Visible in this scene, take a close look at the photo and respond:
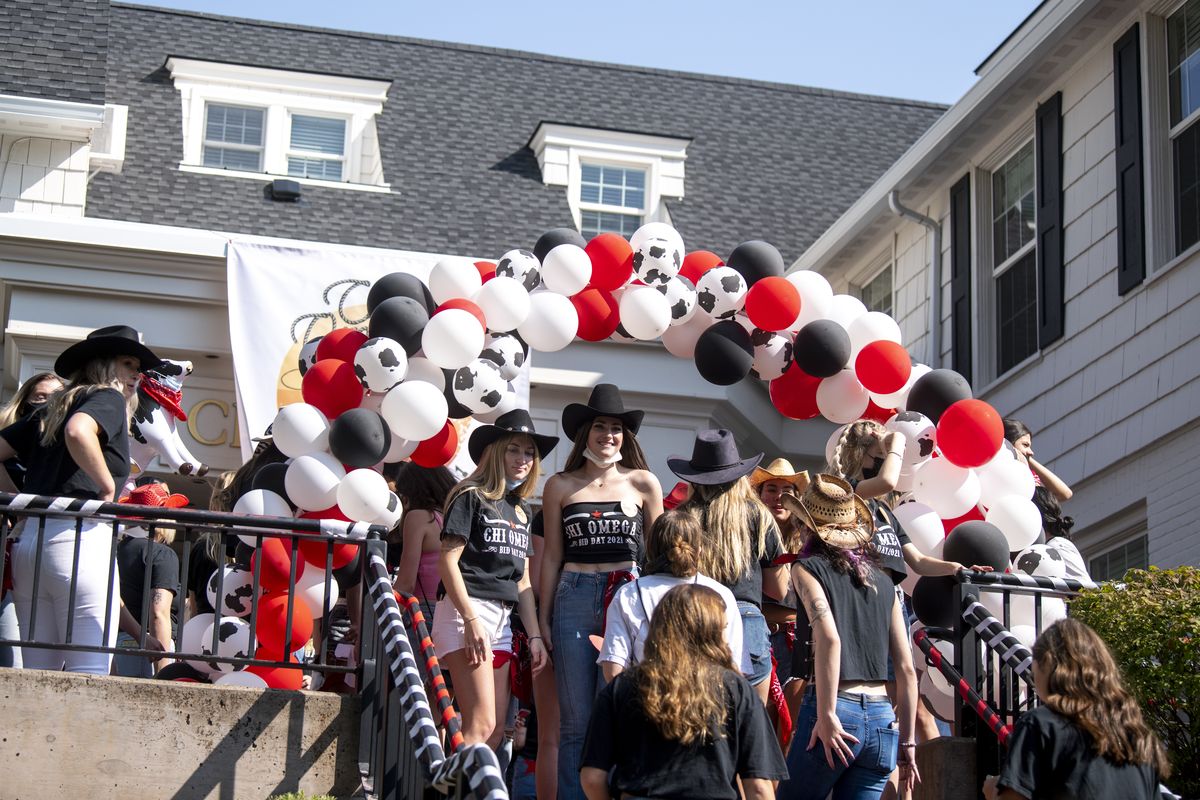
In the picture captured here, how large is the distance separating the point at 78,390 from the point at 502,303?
253cm

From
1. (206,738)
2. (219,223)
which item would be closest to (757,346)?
(206,738)

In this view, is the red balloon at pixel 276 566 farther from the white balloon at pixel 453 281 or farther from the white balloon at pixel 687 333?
the white balloon at pixel 687 333

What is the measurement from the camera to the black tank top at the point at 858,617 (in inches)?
260

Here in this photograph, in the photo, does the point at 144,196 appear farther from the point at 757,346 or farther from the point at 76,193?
the point at 757,346

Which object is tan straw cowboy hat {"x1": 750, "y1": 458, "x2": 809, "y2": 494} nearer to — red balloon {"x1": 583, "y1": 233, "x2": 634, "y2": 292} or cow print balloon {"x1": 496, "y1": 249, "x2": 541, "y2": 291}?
red balloon {"x1": 583, "y1": 233, "x2": 634, "y2": 292}

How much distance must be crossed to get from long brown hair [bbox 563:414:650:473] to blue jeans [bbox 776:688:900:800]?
1.86m

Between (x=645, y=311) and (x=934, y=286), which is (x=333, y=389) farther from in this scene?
(x=934, y=286)

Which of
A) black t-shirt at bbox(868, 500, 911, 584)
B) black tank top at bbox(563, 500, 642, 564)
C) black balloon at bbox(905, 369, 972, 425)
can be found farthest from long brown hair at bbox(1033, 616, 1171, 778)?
black balloon at bbox(905, 369, 972, 425)

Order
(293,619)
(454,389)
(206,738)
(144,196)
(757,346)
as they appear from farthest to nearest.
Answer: (144,196) < (757,346) < (454,389) < (293,619) < (206,738)

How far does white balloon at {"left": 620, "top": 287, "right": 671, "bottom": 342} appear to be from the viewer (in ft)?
32.3

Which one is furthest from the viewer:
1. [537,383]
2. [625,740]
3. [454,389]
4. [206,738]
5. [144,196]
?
[144,196]

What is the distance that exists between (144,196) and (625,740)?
38.8 ft

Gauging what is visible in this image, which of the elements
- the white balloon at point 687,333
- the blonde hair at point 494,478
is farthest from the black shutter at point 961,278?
the blonde hair at point 494,478

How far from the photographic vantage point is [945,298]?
15633 millimetres
